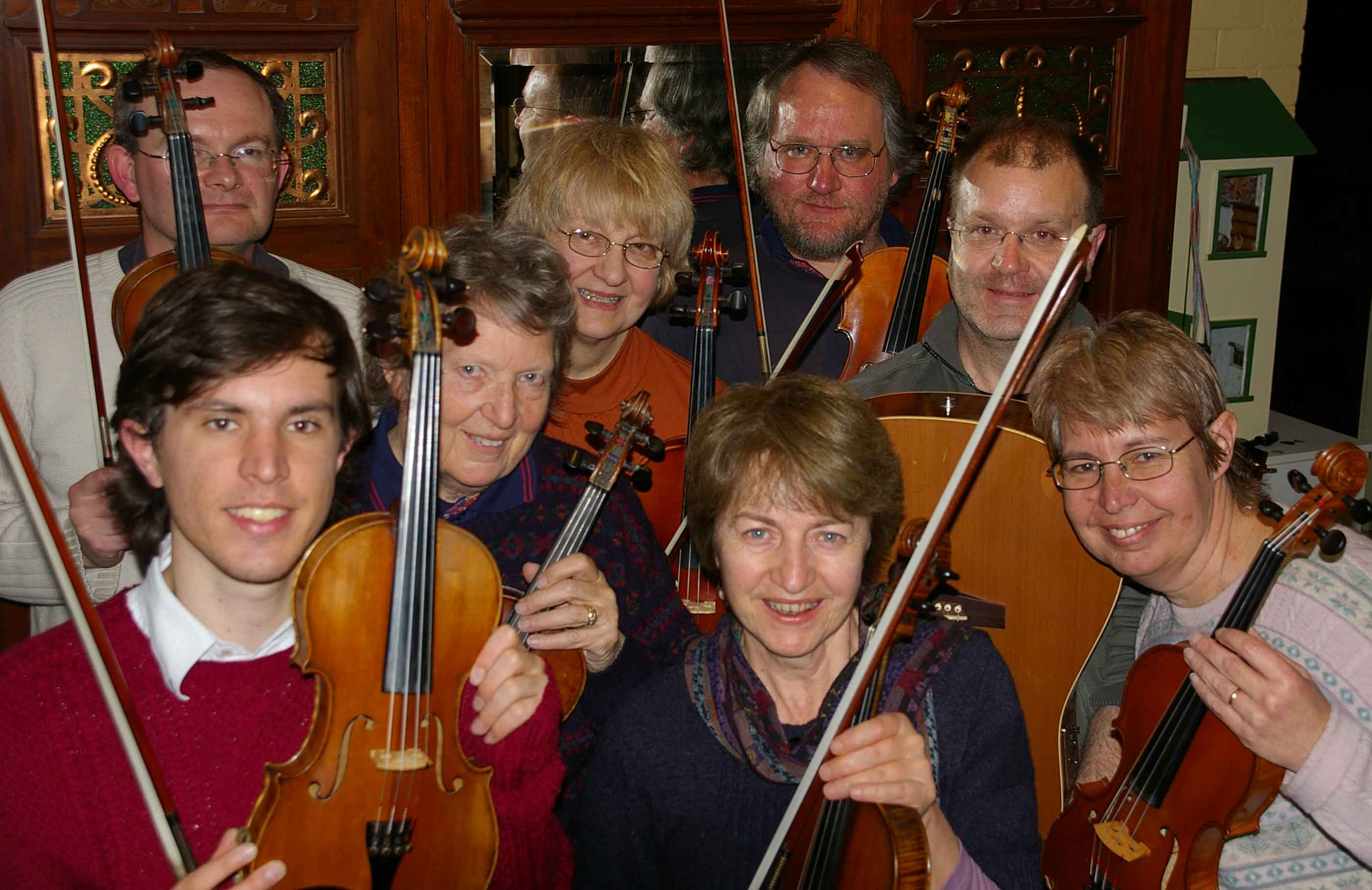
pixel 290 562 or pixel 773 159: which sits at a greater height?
pixel 773 159

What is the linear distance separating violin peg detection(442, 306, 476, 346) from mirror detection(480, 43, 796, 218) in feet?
5.33

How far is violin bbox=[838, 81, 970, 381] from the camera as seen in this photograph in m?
2.61

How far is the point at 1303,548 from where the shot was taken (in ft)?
5.40

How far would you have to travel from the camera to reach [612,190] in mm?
2328

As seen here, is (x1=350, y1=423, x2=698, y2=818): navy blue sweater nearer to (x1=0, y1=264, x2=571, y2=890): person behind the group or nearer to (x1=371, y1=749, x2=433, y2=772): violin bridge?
(x1=0, y1=264, x2=571, y2=890): person behind the group

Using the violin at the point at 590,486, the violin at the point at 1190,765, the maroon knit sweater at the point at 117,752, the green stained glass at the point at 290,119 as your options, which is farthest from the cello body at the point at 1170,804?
the green stained glass at the point at 290,119

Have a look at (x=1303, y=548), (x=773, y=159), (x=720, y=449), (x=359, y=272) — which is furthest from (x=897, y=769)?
(x=359, y=272)

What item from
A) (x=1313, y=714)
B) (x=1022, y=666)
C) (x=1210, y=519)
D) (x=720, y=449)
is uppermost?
(x=720, y=449)

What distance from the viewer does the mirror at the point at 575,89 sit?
3068mm

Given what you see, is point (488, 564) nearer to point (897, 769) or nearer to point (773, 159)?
point (897, 769)

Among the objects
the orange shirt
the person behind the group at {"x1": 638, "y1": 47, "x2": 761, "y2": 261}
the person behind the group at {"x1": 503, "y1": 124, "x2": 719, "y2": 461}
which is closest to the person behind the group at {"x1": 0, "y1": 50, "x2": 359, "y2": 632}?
the person behind the group at {"x1": 503, "y1": 124, "x2": 719, "y2": 461}

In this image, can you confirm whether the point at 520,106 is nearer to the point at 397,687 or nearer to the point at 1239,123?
the point at 397,687

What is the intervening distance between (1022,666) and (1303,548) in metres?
0.55

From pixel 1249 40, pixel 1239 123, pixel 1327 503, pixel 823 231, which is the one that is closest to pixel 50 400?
pixel 823 231
